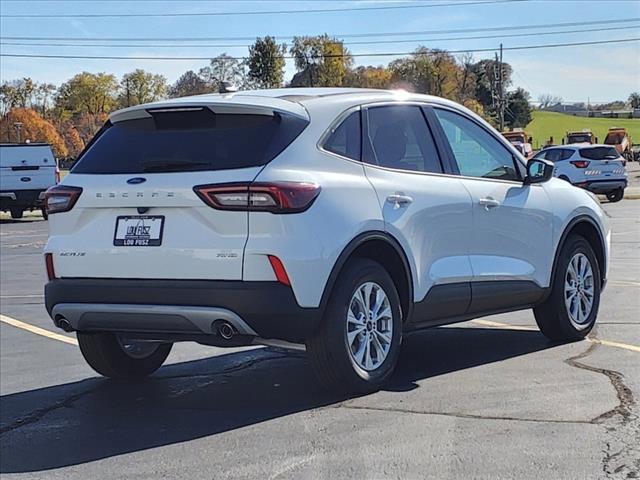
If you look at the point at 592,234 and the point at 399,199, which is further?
the point at 592,234

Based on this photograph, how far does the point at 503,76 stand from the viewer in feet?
287

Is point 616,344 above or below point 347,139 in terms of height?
below

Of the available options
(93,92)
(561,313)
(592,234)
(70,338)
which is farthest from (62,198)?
(93,92)

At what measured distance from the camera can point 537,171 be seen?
286 inches

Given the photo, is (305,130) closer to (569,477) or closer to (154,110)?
(154,110)

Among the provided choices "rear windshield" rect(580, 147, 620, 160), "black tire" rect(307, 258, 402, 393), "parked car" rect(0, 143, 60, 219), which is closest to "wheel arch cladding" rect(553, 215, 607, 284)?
"black tire" rect(307, 258, 402, 393)

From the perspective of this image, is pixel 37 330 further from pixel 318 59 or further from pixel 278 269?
pixel 318 59

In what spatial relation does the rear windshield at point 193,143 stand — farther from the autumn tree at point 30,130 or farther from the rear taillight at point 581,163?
the autumn tree at point 30,130

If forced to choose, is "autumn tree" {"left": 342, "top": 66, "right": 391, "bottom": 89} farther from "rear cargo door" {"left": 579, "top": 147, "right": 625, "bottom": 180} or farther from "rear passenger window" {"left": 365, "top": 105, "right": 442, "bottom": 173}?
"rear passenger window" {"left": 365, "top": 105, "right": 442, "bottom": 173}

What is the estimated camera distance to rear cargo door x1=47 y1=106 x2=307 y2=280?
529cm

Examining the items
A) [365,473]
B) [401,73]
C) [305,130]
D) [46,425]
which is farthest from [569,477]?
[401,73]

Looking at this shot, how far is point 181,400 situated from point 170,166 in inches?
59.9

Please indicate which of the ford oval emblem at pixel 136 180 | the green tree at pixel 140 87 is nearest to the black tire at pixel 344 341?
the ford oval emblem at pixel 136 180

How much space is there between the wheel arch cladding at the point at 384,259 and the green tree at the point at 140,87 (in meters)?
83.4
